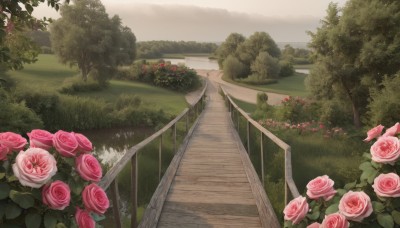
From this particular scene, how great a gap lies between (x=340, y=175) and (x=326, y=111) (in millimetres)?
9436

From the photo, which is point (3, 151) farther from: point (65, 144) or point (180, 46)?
point (180, 46)

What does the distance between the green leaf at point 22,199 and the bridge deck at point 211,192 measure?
10.00 feet

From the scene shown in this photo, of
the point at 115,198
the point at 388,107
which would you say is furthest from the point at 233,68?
the point at 115,198

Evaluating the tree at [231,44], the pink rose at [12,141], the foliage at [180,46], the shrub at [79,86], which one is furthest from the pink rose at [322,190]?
the foliage at [180,46]

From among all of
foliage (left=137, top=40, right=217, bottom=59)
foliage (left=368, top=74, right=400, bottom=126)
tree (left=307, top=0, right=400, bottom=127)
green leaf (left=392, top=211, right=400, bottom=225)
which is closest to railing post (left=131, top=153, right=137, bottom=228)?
green leaf (left=392, top=211, right=400, bottom=225)

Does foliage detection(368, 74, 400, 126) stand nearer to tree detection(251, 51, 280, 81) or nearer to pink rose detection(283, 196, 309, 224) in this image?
pink rose detection(283, 196, 309, 224)

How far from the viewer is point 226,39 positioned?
61.8m

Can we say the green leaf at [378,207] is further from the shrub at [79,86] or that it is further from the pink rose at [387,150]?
the shrub at [79,86]

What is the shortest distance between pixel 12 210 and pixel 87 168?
0.44m

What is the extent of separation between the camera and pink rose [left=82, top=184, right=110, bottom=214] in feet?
6.95

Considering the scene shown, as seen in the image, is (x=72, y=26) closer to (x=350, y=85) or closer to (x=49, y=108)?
(x=49, y=108)

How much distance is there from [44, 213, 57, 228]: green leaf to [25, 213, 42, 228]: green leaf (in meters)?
0.03

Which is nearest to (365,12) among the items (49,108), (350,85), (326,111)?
(350,85)

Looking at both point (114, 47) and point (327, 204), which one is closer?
point (327, 204)
